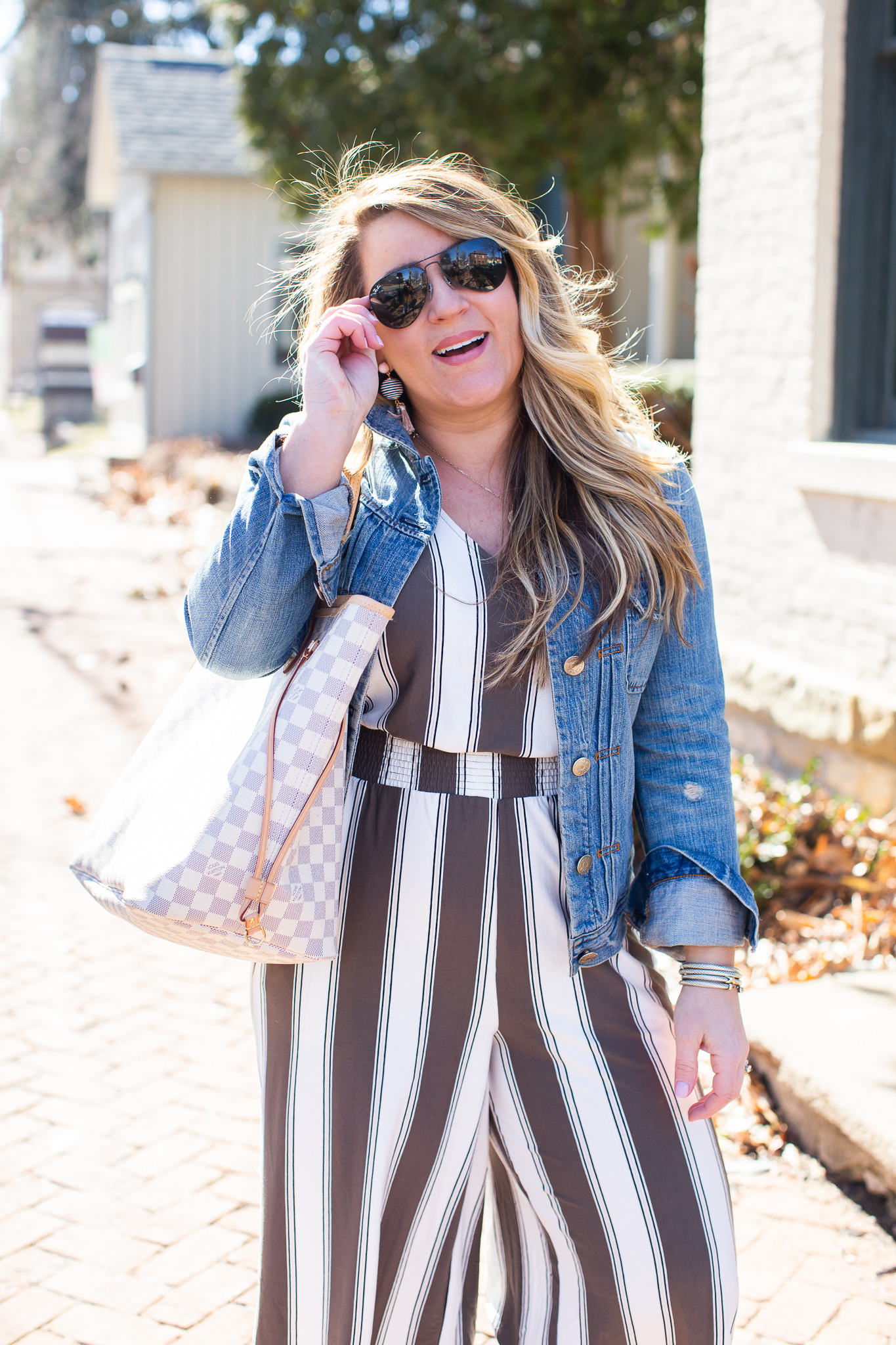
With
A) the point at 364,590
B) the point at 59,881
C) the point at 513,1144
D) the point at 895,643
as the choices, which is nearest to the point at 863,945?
the point at 895,643

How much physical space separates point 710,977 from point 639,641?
1.70 ft

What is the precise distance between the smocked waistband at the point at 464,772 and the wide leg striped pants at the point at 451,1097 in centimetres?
2

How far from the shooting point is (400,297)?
197cm

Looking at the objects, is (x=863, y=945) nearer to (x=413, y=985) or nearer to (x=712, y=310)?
(x=413, y=985)

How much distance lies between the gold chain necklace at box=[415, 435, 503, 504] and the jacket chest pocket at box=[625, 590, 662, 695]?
29cm

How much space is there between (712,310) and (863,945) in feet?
11.0

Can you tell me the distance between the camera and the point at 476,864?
1816 millimetres

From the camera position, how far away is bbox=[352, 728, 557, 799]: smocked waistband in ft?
6.06

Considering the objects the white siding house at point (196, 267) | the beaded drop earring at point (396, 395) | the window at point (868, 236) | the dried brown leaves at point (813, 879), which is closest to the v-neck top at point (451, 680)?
the beaded drop earring at point (396, 395)

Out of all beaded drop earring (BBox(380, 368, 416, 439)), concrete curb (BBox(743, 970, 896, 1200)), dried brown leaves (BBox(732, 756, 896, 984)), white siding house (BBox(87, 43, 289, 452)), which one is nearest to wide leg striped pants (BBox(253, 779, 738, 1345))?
beaded drop earring (BBox(380, 368, 416, 439))

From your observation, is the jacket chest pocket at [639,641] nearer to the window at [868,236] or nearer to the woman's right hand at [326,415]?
the woman's right hand at [326,415]

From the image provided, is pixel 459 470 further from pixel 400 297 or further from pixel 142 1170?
pixel 142 1170

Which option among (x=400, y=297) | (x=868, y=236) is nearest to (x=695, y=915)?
(x=400, y=297)

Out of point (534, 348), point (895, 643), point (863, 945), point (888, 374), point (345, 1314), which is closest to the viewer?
point (345, 1314)
